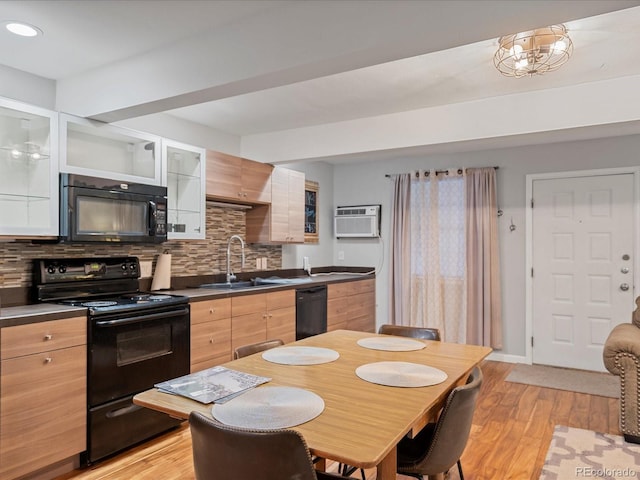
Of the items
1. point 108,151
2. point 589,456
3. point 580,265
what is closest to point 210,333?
point 108,151

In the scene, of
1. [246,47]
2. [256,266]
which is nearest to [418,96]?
[246,47]

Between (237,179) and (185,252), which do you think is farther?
(237,179)

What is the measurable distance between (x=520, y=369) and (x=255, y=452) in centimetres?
420

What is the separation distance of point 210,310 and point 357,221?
2973 millimetres

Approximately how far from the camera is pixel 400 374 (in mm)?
1759

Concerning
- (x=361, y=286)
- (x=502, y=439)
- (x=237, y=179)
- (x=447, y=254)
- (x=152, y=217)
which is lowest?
(x=502, y=439)

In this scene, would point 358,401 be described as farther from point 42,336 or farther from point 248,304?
point 248,304

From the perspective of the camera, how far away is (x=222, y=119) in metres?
3.91

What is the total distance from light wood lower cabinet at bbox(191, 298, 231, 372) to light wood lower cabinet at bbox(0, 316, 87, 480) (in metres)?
0.80

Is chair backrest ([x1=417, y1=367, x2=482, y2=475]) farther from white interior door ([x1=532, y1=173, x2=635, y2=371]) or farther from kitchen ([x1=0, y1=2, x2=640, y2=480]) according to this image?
white interior door ([x1=532, y1=173, x2=635, y2=371])

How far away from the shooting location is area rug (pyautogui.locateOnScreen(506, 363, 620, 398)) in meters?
A: 3.91

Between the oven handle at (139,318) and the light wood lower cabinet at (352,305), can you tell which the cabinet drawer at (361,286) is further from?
the oven handle at (139,318)

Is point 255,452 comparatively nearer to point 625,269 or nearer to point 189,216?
point 189,216

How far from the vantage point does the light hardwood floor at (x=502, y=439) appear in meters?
2.47
